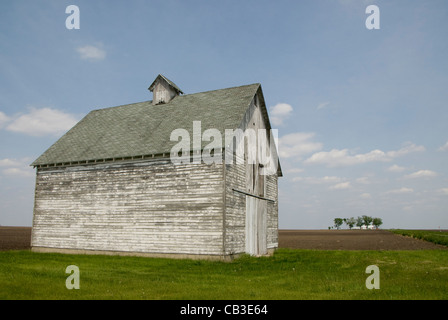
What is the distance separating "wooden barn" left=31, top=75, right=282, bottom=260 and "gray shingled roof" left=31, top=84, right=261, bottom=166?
9cm

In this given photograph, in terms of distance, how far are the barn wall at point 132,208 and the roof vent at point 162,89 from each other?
24.2ft

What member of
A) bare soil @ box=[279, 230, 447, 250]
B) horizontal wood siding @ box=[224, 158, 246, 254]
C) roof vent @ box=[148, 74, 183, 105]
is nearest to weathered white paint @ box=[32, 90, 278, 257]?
horizontal wood siding @ box=[224, 158, 246, 254]

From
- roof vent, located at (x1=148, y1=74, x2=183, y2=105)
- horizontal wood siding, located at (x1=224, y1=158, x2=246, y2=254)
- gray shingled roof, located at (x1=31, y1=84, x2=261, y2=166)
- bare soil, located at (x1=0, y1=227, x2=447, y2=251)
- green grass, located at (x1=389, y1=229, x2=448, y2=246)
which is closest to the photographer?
horizontal wood siding, located at (x1=224, y1=158, x2=246, y2=254)

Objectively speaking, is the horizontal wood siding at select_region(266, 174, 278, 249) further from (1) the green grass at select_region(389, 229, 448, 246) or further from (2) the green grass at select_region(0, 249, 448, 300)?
(1) the green grass at select_region(389, 229, 448, 246)

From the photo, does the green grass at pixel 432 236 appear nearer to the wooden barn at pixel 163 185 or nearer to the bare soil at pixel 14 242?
the wooden barn at pixel 163 185

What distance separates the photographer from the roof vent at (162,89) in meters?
28.2

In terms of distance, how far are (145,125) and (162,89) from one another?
395 cm

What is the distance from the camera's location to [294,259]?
71.4 ft

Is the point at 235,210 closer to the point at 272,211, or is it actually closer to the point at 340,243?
the point at 272,211

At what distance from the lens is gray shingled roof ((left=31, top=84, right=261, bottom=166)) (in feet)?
75.4

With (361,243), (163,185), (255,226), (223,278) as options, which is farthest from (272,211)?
(361,243)

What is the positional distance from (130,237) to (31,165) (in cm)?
991
